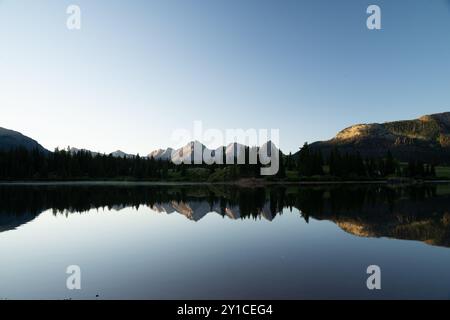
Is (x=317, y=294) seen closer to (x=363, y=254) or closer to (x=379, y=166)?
(x=363, y=254)

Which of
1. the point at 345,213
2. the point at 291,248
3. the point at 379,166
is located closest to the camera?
the point at 291,248

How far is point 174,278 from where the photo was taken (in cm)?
1748

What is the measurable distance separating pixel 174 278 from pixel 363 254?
14.0m

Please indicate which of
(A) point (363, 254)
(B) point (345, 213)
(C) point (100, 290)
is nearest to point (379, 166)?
(B) point (345, 213)

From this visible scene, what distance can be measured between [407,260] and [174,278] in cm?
1572

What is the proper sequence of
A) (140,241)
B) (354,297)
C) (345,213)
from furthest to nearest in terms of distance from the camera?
1. (345,213)
2. (140,241)
3. (354,297)
